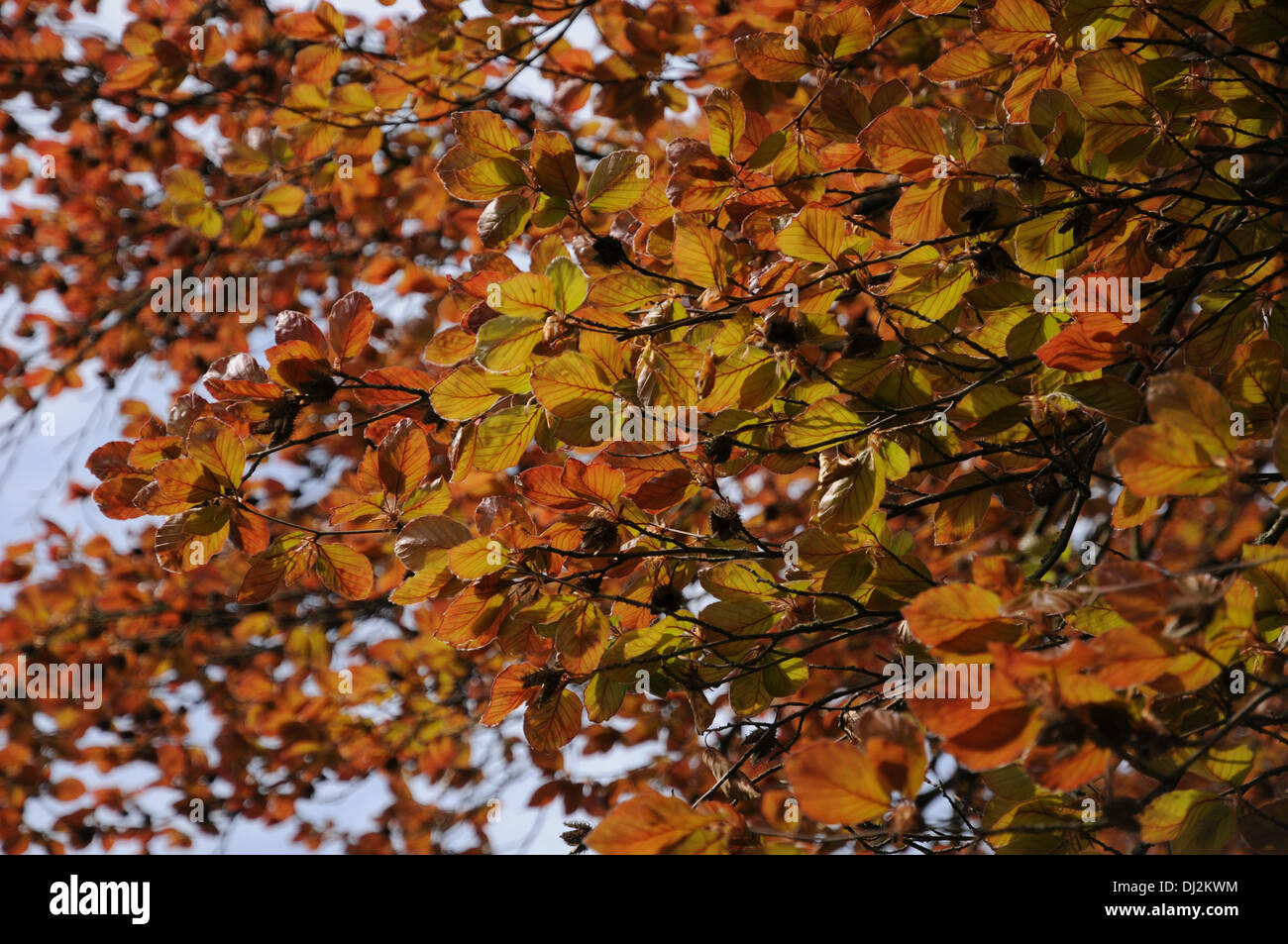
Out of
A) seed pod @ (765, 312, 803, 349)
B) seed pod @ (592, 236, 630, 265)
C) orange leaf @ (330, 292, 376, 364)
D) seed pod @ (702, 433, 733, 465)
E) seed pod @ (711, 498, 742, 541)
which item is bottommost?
seed pod @ (711, 498, 742, 541)

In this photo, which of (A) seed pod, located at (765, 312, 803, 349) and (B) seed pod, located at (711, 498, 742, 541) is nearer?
(A) seed pod, located at (765, 312, 803, 349)

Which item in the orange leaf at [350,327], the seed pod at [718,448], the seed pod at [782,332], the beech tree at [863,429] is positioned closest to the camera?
the beech tree at [863,429]

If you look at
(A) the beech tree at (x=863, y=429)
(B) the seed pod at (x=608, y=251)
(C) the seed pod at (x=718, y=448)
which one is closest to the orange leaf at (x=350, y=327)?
(A) the beech tree at (x=863, y=429)

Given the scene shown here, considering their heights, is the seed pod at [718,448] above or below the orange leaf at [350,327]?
Answer: below

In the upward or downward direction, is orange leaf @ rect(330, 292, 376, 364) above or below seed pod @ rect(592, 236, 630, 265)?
below

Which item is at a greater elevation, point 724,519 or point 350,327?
point 350,327

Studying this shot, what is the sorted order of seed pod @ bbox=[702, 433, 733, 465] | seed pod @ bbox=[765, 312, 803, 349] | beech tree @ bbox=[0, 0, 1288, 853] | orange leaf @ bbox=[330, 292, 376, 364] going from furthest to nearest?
1. orange leaf @ bbox=[330, 292, 376, 364]
2. seed pod @ bbox=[702, 433, 733, 465]
3. seed pod @ bbox=[765, 312, 803, 349]
4. beech tree @ bbox=[0, 0, 1288, 853]

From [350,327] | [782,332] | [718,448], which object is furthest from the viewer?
[350,327]

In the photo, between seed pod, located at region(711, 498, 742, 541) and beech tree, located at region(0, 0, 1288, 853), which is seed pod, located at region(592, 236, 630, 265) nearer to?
beech tree, located at region(0, 0, 1288, 853)

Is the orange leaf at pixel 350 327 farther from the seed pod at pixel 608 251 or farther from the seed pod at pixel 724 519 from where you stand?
the seed pod at pixel 724 519

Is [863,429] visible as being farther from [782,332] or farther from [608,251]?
[608,251]

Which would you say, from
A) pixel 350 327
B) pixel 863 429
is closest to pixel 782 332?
pixel 863 429

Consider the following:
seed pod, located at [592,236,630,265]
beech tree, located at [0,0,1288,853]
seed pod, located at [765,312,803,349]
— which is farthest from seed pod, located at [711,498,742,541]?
seed pod, located at [592,236,630,265]
